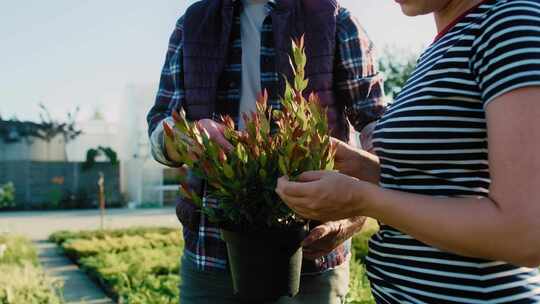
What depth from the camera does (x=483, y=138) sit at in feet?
3.28

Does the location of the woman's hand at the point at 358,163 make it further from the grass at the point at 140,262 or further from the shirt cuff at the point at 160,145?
the grass at the point at 140,262

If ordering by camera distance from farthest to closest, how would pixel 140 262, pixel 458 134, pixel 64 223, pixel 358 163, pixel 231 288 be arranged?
pixel 64 223 < pixel 140 262 < pixel 231 288 < pixel 358 163 < pixel 458 134

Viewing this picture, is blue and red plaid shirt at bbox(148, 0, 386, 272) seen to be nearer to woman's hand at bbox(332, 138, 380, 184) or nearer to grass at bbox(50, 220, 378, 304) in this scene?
woman's hand at bbox(332, 138, 380, 184)

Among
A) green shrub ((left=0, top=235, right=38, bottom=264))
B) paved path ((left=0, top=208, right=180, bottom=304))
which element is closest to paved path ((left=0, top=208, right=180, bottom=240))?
paved path ((left=0, top=208, right=180, bottom=304))

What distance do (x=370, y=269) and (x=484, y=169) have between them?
14.7 inches

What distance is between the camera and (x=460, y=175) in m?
1.04

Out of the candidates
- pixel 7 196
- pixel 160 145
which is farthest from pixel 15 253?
pixel 7 196

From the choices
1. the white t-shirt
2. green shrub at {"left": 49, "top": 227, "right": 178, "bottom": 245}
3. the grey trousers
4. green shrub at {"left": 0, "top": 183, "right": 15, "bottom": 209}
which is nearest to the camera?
the grey trousers

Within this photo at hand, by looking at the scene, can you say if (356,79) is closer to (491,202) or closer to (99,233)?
(491,202)

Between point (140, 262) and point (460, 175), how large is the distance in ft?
21.4

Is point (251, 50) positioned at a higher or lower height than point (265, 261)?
higher

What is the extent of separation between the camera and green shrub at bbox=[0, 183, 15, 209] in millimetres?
20216

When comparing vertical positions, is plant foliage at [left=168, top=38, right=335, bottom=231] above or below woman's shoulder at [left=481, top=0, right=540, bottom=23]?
below

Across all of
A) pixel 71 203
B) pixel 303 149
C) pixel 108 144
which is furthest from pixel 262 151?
pixel 108 144
